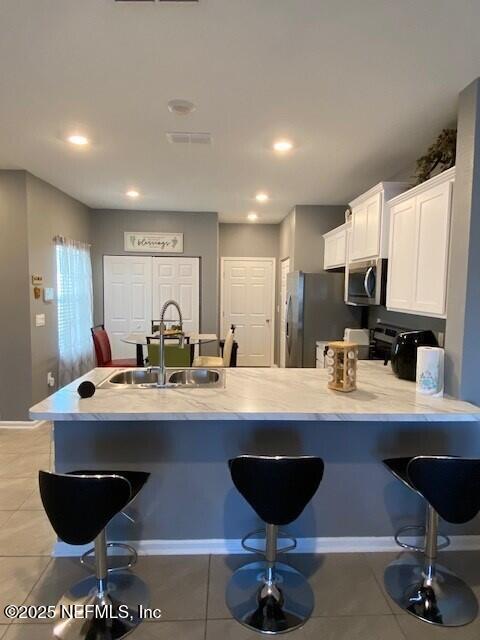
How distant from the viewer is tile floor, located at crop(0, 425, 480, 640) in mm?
1741

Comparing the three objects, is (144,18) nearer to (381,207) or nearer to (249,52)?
(249,52)

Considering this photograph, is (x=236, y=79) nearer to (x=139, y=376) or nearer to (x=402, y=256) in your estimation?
(x=402, y=256)

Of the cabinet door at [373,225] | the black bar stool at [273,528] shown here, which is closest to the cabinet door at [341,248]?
the cabinet door at [373,225]

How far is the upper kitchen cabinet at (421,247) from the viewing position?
2.37 meters

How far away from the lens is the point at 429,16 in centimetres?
161

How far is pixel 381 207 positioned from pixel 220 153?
1378 millimetres

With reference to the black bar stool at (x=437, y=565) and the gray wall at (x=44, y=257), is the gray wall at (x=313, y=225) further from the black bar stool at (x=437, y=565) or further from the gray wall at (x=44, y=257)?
the black bar stool at (x=437, y=565)

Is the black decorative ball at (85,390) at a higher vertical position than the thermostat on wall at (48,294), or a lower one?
lower

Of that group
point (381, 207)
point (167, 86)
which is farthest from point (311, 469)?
point (381, 207)

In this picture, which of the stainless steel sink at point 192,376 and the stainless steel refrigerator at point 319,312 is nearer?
the stainless steel sink at point 192,376

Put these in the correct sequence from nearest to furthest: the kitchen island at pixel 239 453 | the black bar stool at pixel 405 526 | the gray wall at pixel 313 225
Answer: the black bar stool at pixel 405 526
the kitchen island at pixel 239 453
the gray wall at pixel 313 225

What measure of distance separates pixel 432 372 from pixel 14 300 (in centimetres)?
370

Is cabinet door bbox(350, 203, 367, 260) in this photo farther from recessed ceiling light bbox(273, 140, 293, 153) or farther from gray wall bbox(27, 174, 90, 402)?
gray wall bbox(27, 174, 90, 402)

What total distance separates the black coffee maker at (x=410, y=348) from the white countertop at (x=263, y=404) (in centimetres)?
10
